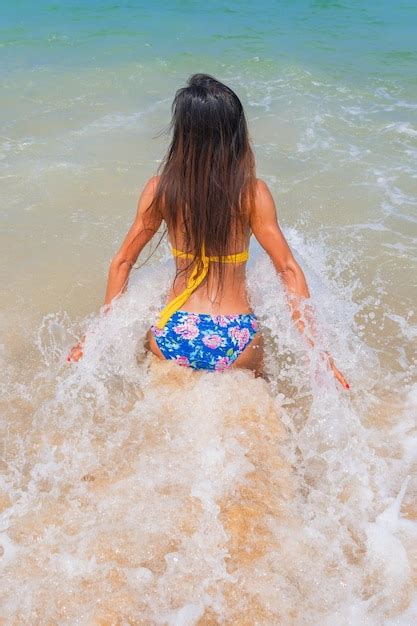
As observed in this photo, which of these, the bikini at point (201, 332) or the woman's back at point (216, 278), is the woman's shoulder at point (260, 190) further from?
the bikini at point (201, 332)

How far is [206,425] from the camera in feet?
10.1

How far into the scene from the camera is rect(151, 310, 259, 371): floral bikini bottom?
3168mm

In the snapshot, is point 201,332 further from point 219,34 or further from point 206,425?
point 219,34

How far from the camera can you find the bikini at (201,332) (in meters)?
3.16

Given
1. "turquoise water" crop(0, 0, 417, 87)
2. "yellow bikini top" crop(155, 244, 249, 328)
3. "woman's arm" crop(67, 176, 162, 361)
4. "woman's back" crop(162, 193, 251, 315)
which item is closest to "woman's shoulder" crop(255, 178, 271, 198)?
"woman's back" crop(162, 193, 251, 315)

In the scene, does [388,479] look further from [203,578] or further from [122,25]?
[122,25]

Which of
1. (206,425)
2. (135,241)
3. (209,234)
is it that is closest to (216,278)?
(209,234)

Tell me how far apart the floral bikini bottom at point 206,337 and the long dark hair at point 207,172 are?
0.77ft

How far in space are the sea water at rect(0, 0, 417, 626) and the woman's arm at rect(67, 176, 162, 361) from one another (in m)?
0.11

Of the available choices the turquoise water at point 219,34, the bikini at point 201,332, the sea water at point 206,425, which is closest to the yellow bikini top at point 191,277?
the bikini at point 201,332

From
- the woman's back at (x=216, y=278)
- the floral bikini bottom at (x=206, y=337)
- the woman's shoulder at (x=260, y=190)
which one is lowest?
the floral bikini bottom at (x=206, y=337)

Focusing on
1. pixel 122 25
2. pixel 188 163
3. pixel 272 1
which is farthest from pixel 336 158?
pixel 272 1

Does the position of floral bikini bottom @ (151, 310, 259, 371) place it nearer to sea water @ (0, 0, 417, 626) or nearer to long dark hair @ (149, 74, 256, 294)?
sea water @ (0, 0, 417, 626)

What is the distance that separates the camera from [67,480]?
9.65 feet
